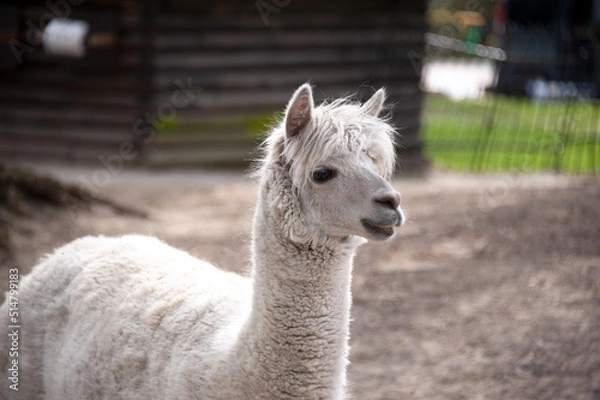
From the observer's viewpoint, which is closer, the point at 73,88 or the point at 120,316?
the point at 120,316

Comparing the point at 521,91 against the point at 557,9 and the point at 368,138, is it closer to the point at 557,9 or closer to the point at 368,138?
the point at 557,9

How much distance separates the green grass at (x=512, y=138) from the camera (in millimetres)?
14523

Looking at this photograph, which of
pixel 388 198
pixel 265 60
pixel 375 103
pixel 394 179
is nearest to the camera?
pixel 388 198

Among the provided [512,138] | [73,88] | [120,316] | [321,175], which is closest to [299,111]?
[321,175]

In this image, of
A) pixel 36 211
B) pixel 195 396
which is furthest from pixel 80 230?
pixel 195 396

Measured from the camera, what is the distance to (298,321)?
3.47 meters

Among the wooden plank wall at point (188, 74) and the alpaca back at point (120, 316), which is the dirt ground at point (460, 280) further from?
the wooden plank wall at point (188, 74)

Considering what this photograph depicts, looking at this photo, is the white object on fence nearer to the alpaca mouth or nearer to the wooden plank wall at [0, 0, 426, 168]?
the wooden plank wall at [0, 0, 426, 168]

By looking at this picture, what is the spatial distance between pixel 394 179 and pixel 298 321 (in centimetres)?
973

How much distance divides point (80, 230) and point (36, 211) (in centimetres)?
62

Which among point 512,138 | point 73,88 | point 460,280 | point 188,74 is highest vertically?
point 188,74

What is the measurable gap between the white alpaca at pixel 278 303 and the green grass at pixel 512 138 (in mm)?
9857

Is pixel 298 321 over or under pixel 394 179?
over

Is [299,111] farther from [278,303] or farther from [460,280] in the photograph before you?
[460,280]
